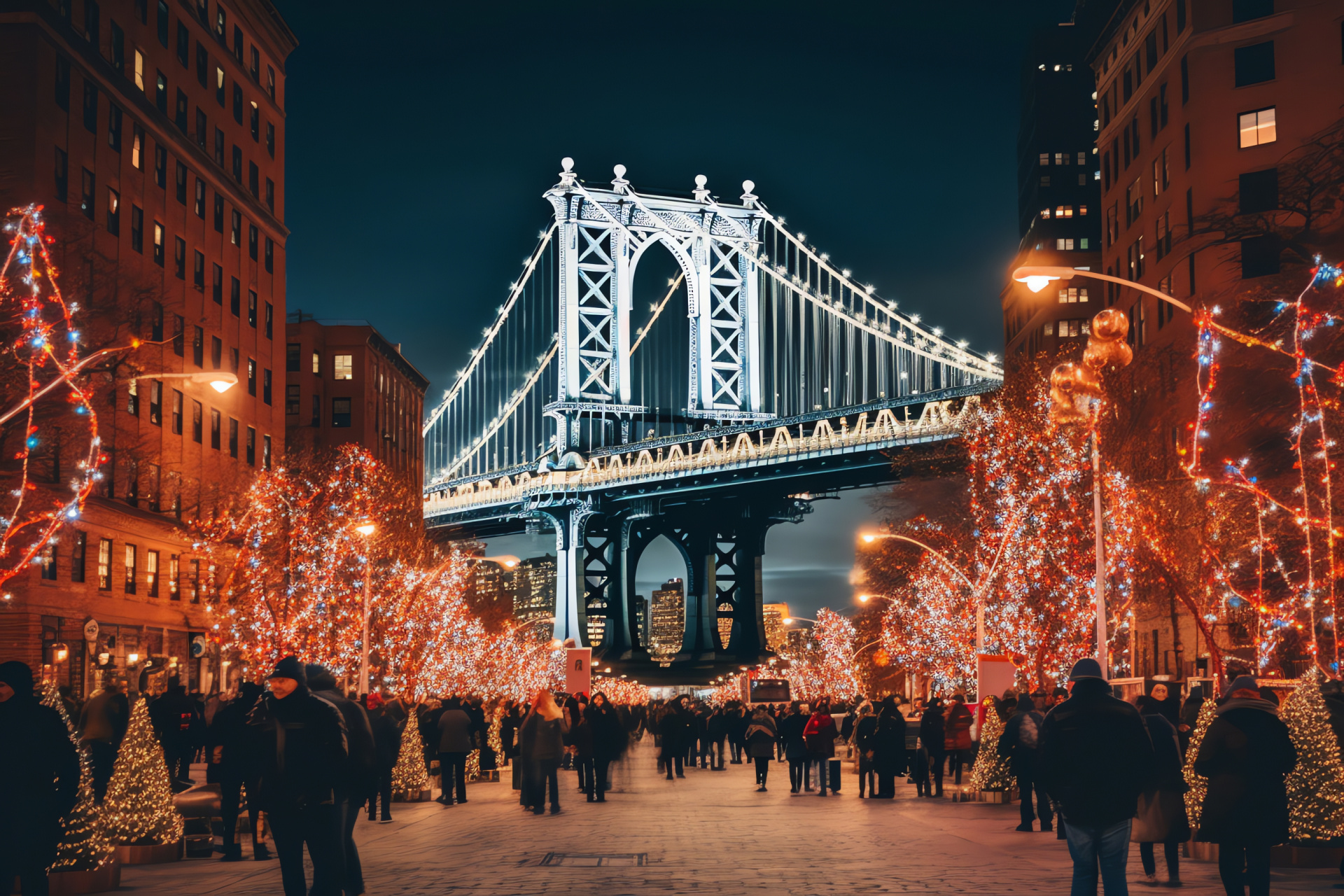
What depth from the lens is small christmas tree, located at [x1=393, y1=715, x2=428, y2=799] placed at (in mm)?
22922

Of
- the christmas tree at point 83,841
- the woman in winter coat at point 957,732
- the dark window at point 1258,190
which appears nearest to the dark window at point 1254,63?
the dark window at point 1258,190

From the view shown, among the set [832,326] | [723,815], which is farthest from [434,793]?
[832,326]

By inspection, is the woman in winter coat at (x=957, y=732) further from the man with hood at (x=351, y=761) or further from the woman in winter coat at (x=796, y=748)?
the man with hood at (x=351, y=761)

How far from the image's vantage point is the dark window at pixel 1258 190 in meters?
50.5

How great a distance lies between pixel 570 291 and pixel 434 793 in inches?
2615

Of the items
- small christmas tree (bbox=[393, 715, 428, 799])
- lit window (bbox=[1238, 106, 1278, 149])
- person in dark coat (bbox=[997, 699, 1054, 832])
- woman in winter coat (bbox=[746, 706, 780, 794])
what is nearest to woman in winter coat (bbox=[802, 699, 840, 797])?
woman in winter coat (bbox=[746, 706, 780, 794])

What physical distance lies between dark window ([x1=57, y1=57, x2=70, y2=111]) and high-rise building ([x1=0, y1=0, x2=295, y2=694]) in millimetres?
71

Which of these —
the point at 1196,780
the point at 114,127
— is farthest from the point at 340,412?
the point at 1196,780

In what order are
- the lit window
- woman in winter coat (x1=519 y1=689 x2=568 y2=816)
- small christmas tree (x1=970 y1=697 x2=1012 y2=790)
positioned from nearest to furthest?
woman in winter coat (x1=519 y1=689 x2=568 y2=816), small christmas tree (x1=970 y1=697 x2=1012 y2=790), the lit window

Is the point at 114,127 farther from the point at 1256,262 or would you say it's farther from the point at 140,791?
the point at 140,791

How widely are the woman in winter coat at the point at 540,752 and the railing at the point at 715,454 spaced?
4028cm

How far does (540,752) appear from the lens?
830 inches

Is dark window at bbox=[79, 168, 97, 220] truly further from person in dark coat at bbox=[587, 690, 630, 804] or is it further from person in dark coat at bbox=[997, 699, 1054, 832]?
person in dark coat at bbox=[997, 699, 1054, 832]

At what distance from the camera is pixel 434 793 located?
26.7 m
